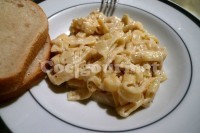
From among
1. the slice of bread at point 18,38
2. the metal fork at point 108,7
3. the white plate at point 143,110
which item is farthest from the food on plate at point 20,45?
the metal fork at point 108,7

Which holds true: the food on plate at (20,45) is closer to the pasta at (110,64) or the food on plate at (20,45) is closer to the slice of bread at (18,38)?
the slice of bread at (18,38)

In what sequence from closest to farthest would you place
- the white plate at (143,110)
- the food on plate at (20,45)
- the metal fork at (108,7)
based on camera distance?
the white plate at (143,110)
the food on plate at (20,45)
the metal fork at (108,7)

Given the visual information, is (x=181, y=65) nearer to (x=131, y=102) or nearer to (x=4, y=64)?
(x=131, y=102)

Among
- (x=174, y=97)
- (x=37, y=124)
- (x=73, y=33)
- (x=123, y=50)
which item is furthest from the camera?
(x=73, y=33)

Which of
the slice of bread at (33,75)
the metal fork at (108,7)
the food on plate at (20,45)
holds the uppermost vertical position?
the metal fork at (108,7)

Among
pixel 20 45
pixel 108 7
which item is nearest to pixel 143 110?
pixel 20 45

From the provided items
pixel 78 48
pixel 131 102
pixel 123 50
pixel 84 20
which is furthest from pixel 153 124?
pixel 84 20

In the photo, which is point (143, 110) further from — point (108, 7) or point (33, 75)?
point (108, 7)

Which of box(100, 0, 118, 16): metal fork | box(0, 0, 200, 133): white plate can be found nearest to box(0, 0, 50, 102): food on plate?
box(0, 0, 200, 133): white plate
